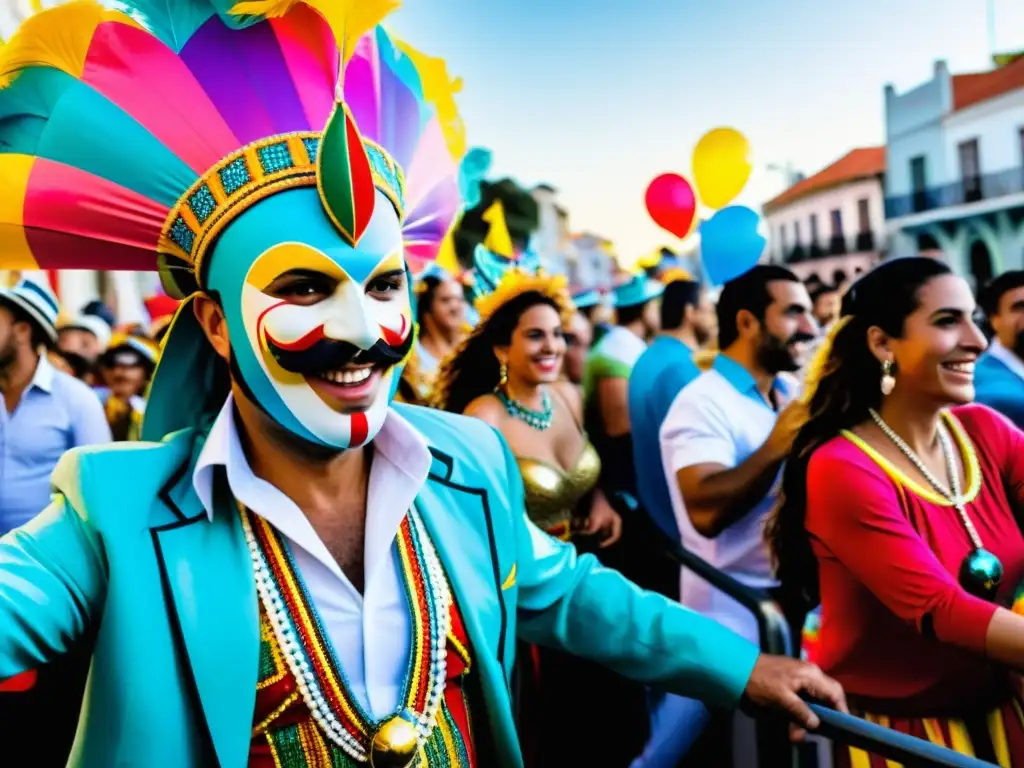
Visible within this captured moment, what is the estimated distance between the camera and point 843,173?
31.1m

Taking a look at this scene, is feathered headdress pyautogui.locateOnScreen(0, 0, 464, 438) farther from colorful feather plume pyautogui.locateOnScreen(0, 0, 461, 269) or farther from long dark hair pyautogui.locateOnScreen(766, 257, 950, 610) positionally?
long dark hair pyautogui.locateOnScreen(766, 257, 950, 610)

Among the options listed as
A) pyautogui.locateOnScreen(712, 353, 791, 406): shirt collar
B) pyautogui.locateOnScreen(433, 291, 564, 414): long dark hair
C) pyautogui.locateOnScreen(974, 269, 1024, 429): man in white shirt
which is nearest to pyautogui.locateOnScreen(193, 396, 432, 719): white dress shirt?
pyautogui.locateOnScreen(712, 353, 791, 406): shirt collar

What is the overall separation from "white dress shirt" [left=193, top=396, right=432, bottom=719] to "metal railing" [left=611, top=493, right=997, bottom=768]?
0.70 m

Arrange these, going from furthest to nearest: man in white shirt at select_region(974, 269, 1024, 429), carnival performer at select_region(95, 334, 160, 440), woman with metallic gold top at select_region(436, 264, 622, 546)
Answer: carnival performer at select_region(95, 334, 160, 440) < woman with metallic gold top at select_region(436, 264, 622, 546) < man in white shirt at select_region(974, 269, 1024, 429)

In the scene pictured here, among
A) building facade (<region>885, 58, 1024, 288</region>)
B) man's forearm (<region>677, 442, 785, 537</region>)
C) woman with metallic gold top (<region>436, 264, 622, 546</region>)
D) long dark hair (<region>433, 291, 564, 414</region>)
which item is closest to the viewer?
man's forearm (<region>677, 442, 785, 537</region>)

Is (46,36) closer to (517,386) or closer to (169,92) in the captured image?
(169,92)

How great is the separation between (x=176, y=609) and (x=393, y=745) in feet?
1.28

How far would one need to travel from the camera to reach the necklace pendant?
204 centimetres

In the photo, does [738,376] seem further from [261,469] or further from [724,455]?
[261,469]

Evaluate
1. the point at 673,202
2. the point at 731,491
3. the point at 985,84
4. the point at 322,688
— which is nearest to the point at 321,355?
the point at 322,688

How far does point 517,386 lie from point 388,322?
8.63 ft

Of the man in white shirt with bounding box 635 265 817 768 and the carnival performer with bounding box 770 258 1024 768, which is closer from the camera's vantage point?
the carnival performer with bounding box 770 258 1024 768

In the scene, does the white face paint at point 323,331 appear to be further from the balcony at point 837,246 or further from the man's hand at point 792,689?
the balcony at point 837,246

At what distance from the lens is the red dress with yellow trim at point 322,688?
140 centimetres
